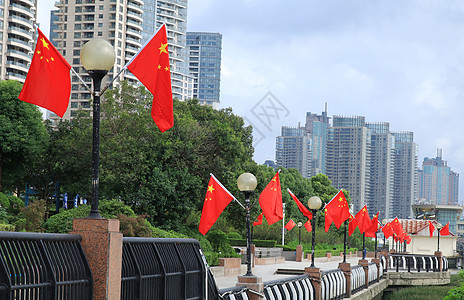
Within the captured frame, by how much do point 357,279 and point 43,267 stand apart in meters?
27.6

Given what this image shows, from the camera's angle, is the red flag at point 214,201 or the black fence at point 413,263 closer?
the red flag at point 214,201

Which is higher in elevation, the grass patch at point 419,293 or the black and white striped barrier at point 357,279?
the black and white striped barrier at point 357,279

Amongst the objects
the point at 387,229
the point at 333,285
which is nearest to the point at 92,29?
the point at 387,229

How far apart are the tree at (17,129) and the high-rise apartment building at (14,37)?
41874 mm

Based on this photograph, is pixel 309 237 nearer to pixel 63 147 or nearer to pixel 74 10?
pixel 63 147

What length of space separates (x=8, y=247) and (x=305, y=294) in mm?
15017

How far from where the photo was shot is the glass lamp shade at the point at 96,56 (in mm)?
10062

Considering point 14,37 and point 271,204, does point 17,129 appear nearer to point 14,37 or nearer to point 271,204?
point 271,204

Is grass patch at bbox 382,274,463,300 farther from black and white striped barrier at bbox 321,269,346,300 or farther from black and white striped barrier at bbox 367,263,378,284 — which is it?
black and white striped barrier at bbox 321,269,346,300

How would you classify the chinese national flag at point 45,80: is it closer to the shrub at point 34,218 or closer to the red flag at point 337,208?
the shrub at point 34,218

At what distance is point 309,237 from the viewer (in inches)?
3063

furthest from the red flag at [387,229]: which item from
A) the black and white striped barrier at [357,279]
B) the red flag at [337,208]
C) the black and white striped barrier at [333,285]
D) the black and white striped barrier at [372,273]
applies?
the black and white striped barrier at [333,285]

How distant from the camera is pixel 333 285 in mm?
26500

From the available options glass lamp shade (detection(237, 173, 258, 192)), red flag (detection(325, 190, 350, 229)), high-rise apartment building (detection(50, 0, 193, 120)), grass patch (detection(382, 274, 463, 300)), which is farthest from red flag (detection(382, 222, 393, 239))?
high-rise apartment building (detection(50, 0, 193, 120))
